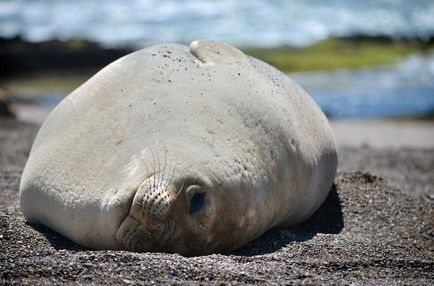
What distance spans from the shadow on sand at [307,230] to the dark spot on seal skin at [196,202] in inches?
18.9

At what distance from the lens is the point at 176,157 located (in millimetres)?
4469

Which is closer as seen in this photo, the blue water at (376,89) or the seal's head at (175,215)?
the seal's head at (175,215)

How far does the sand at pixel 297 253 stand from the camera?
13.5 ft

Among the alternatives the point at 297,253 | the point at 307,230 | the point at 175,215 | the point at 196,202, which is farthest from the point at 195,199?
the point at 307,230

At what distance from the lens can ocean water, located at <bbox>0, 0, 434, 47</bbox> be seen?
32.9m

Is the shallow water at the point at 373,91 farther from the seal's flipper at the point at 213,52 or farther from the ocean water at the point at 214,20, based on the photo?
the seal's flipper at the point at 213,52

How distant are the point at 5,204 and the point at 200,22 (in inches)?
1295

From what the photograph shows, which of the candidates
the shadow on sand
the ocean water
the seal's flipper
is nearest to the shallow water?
the ocean water

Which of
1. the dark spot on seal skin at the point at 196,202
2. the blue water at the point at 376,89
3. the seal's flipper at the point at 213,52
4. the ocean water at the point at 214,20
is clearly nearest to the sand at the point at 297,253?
the dark spot on seal skin at the point at 196,202

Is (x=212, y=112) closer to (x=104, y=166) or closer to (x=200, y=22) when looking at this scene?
(x=104, y=166)

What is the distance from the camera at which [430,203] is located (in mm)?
6812

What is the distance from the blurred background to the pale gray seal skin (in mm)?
8189

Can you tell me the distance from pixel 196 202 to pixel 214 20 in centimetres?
3548

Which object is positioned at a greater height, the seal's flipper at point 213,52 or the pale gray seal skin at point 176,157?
the seal's flipper at point 213,52
